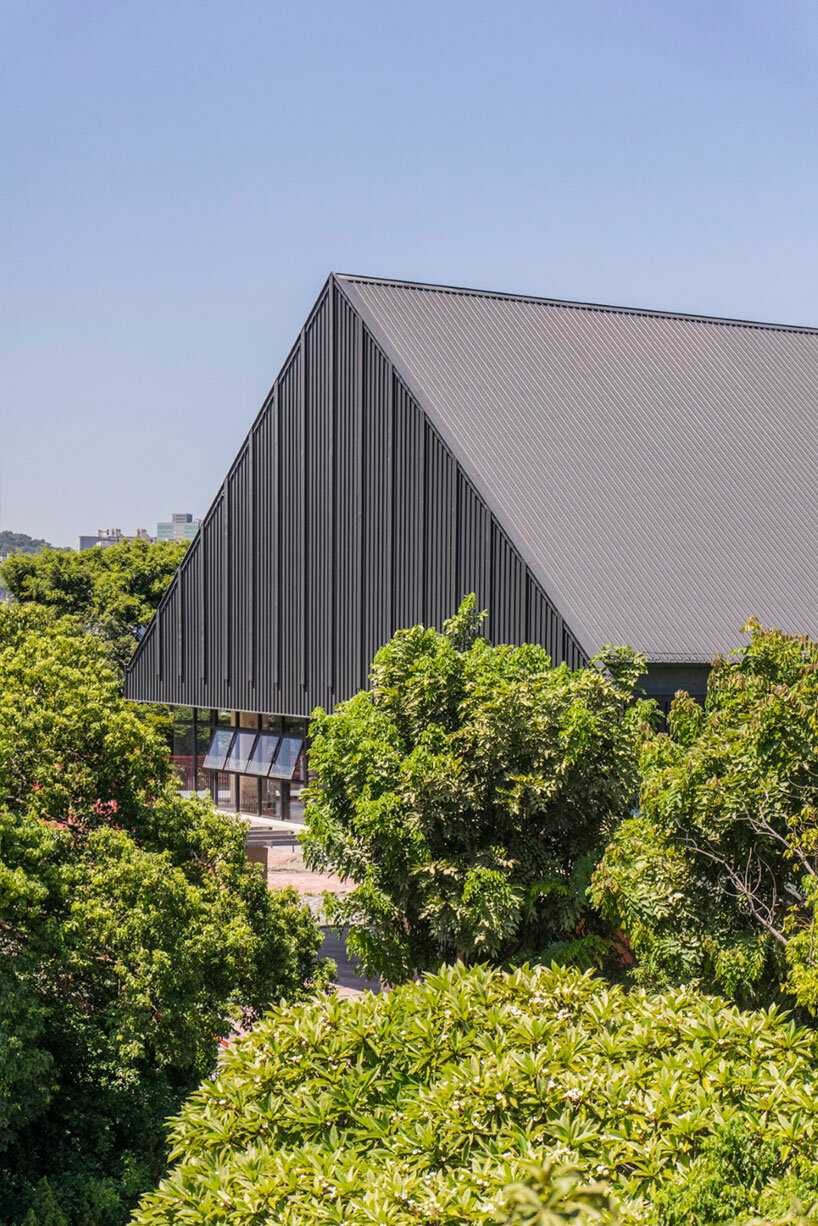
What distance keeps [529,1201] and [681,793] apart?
1088 cm

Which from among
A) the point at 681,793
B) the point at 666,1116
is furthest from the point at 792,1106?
the point at 681,793

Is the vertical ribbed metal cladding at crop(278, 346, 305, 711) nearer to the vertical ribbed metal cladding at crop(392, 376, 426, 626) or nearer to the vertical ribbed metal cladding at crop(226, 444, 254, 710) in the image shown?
the vertical ribbed metal cladding at crop(226, 444, 254, 710)

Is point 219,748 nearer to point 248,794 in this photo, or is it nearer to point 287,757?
point 248,794

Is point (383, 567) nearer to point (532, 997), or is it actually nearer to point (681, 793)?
point (681, 793)

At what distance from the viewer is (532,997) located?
10039mm

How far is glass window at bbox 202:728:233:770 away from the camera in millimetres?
47438

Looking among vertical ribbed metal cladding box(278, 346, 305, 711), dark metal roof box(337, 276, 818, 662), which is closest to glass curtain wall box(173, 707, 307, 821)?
vertical ribbed metal cladding box(278, 346, 305, 711)

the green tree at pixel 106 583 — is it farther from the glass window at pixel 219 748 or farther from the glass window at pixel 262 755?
the glass window at pixel 262 755

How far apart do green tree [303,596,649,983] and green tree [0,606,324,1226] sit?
179 cm

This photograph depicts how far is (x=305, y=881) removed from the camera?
1459 inches

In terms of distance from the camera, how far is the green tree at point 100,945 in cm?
1520

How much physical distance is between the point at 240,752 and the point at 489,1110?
128 ft

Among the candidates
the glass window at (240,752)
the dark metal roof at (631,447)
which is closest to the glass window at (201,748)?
the glass window at (240,752)

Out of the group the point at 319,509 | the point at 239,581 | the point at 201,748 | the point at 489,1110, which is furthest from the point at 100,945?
the point at 201,748
